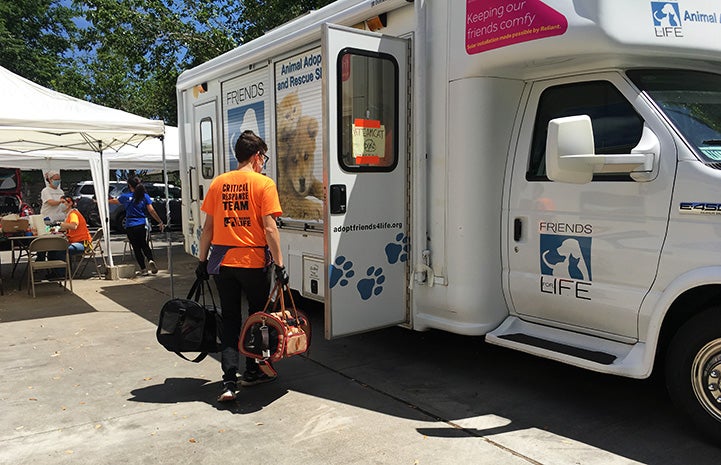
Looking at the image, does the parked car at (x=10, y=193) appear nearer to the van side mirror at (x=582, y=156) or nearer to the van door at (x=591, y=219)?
the van door at (x=591, y=219)

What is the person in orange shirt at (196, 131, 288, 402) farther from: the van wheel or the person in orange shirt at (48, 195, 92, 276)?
the person in orange shirt at (48, 195, 92, 276)

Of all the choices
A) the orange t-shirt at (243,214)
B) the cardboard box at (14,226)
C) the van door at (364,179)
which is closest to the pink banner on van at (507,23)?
the van door at (364,179)

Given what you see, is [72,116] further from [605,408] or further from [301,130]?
[605,408]

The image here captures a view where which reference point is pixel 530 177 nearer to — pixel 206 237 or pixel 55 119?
pixel 206 237

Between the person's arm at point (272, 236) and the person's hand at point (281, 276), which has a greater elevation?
the person's arm at point (272, 236)

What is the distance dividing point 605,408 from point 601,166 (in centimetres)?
169

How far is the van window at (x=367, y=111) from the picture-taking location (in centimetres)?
418

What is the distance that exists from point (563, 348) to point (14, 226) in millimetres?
8137

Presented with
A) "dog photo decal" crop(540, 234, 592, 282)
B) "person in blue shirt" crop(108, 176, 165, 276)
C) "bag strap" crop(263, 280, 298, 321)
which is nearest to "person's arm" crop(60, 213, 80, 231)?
"person in blue shirt" crop(108, 176, 165, 276)

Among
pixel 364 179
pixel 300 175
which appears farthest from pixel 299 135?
pixel 364 179

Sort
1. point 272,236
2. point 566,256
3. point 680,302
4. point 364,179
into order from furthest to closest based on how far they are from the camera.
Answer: point 364,179
point 272,236
point 566,256
point 680,302

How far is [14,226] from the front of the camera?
883cm

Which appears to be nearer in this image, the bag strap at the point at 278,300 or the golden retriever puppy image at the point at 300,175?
the bag strap at the point at 278,300

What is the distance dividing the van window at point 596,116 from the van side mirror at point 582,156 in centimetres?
14
